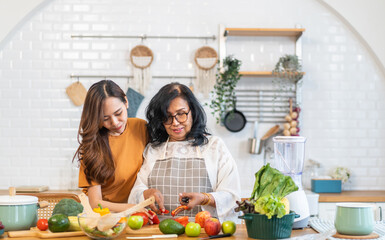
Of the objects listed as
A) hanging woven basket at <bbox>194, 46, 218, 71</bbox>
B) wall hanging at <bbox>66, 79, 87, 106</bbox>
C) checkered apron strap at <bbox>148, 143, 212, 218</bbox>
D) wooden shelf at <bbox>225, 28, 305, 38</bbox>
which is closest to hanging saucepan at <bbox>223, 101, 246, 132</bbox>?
hanging woven basket at <bbox>194, 46, 218, 71</bbox>

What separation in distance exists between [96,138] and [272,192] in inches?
44.0

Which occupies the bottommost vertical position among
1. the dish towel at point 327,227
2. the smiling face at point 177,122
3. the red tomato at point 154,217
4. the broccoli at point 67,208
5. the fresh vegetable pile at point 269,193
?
the dish towel at point 327,227

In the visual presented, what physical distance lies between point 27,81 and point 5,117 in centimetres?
43

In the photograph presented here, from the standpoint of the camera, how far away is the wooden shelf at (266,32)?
188 inches

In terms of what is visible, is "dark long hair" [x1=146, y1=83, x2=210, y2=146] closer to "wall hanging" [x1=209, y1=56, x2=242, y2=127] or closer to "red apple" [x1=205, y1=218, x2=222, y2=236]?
"red apple" [x1=205, y1=218, x2=222, y2=236]

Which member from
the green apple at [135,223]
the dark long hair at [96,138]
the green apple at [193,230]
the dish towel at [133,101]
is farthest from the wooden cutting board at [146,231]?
the dish towel at [133,101]

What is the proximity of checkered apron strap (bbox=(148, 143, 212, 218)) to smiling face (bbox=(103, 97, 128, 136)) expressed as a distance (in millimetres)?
350

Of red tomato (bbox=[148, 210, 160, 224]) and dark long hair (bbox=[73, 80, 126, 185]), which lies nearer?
red tomato (bbox=[148, 210, 160, 224])

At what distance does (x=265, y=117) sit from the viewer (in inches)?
197

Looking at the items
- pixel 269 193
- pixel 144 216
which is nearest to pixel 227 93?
pixel 144 216

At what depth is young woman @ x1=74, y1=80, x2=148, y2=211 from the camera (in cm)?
270

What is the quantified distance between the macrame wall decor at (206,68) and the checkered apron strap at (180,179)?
7.39 ft

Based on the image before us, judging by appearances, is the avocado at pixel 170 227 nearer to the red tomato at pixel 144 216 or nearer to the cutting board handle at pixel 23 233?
the red tomato at pixel 144 216

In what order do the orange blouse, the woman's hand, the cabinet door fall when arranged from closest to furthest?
the woman's hand
the orange blouse
the cabinet door
